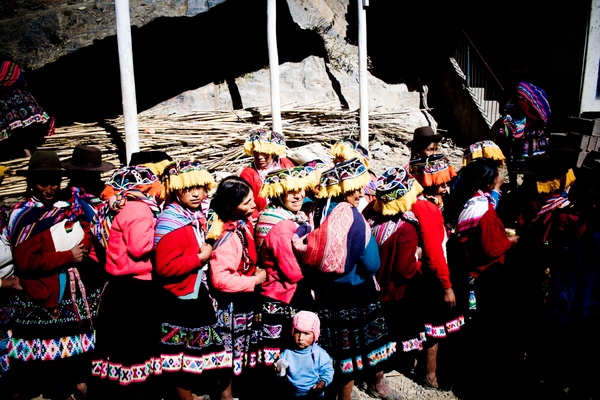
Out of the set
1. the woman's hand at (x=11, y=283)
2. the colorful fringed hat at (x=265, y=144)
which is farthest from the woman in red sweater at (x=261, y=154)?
the woman's hand at (x=11, y=283)

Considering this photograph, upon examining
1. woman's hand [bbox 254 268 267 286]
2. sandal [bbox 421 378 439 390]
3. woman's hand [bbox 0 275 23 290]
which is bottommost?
sandal [bbox 421 378 439 390]

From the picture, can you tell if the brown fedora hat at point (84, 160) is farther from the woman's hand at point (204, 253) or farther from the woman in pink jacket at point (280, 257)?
the woman in pink jacket at point (280, 257)

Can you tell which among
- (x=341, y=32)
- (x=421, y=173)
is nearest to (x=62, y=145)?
(x=421, y=173)

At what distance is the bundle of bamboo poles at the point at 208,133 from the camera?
20.2 ft

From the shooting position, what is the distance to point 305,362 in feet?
10.1

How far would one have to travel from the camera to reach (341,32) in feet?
35.4

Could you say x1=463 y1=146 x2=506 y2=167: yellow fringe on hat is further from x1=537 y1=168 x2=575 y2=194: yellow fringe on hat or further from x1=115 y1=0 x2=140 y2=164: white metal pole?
x1=115 y1=0 x2=140 y2=164: white metal pole

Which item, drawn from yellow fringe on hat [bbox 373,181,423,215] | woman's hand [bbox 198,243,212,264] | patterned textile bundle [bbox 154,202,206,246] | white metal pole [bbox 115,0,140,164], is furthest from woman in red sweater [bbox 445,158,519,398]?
white metal pole [bbox 115,0,140,164]

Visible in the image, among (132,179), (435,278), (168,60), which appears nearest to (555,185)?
(435,278)

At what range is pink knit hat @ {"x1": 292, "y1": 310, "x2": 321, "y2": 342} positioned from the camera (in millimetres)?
3023

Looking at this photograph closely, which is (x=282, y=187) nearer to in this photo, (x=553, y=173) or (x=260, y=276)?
(x=260, y=276)

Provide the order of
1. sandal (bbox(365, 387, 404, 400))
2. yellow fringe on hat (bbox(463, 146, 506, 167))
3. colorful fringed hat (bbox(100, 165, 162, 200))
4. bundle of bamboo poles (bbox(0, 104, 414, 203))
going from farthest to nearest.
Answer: bundle of bamboo poles (bbox(0, 104, 414, 203))
yellow fringe on hat (bbox(463, 146, 506, 167))
sandal (bbox(365, 387, 404, 400))
colorful fringed hat (bbox(100, 165, 162, 200))

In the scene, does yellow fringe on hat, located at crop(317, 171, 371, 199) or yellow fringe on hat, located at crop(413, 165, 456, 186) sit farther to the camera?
yellow fringe on hat, located at crop(413, 165, 456, 186)

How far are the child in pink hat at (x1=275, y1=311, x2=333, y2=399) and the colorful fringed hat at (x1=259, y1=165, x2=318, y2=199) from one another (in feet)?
2.89
